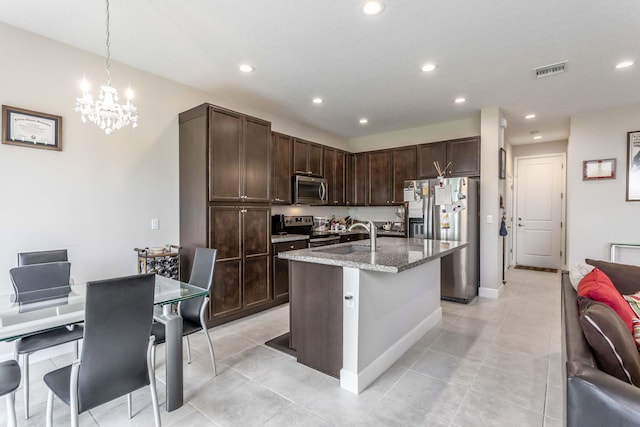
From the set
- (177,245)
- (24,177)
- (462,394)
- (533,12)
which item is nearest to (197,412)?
(462,394)

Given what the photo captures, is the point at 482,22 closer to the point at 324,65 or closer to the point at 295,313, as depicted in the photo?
the point at 324,65

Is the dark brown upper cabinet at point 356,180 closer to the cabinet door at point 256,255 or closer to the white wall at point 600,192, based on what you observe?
the cabinet door at point 256,255

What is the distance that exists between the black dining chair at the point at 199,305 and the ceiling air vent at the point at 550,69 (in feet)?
12.1

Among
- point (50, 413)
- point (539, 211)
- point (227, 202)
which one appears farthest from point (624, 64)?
point (50, 413)

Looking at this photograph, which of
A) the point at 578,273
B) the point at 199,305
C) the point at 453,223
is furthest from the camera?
the point at 453,223

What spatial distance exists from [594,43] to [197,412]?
13.9 ft

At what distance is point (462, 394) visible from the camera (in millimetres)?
2152

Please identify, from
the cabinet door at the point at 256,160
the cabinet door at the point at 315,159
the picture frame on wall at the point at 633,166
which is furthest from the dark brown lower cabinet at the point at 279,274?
the picture frame on wall at the point at 633,166

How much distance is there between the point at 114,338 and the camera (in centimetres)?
148

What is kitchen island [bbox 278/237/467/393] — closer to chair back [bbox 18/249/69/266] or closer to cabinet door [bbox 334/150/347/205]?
chair back [bbox 18/249/69/266]

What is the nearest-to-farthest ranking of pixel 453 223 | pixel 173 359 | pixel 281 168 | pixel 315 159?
1. pixel 173 359
2. pixel 453 223
3. pixel 281 168
4. pixel 315 159

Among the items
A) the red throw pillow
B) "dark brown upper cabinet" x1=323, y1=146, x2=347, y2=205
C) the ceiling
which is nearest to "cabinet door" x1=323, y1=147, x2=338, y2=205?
"dark brown upper cabinet" x1=323, y1=146, x2=347, y2=205

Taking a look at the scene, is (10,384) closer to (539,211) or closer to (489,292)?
(489,292)

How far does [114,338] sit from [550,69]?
4.29 metres
